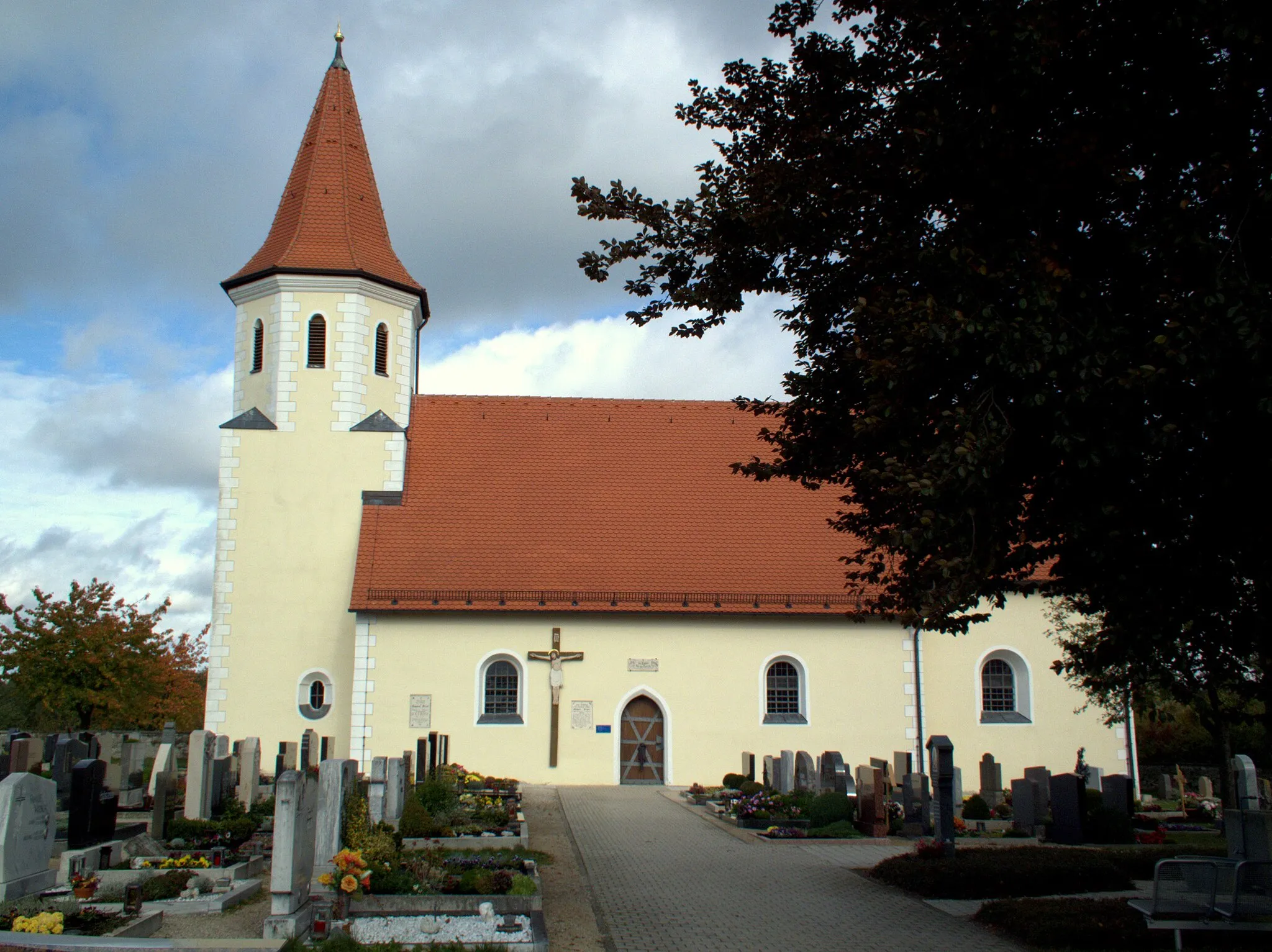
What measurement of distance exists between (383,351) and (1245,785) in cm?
1918

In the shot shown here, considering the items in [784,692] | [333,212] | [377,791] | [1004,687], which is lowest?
[377,791]

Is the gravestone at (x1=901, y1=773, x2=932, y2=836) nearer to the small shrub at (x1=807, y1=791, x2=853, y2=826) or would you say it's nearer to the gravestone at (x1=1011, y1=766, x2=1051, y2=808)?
the small shrub at (x1=807, y1=791, x2=853, y2=826)

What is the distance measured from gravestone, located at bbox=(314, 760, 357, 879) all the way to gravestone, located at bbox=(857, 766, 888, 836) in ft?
27.3

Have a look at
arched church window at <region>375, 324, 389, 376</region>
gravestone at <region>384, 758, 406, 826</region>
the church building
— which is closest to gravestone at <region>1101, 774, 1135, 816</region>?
the church building

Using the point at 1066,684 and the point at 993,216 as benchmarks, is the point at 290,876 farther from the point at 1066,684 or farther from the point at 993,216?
the point at 1066,684

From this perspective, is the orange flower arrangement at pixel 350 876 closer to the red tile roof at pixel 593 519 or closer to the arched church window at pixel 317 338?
the red tile roof at pixel 593 519

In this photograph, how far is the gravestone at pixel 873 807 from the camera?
51.4 feet

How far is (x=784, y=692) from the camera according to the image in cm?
2338

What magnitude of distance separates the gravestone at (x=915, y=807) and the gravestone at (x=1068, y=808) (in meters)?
1.74

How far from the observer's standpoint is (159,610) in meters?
30.9

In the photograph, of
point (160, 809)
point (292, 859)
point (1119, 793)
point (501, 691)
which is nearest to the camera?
point (292, 859)

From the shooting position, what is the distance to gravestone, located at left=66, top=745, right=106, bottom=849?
36.3ft

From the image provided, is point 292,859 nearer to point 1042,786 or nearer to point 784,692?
point 1042,786

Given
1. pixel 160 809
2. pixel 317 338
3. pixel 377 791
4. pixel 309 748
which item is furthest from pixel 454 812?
pixel 317 338
